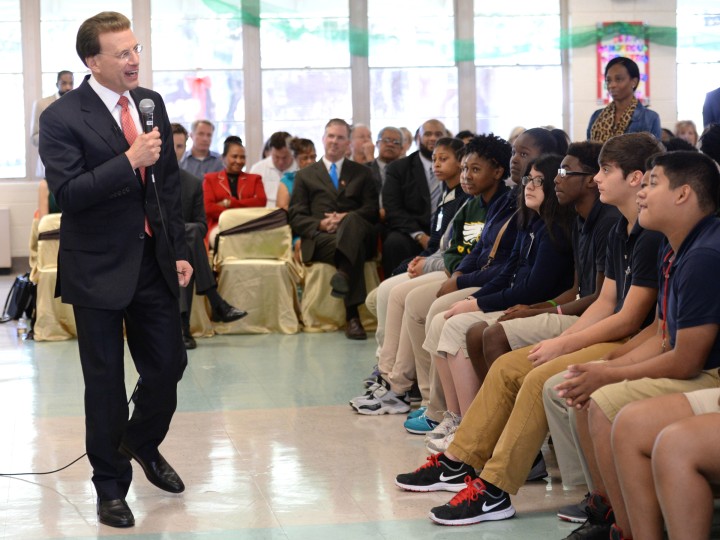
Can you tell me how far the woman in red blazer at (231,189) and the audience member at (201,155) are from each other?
3.19 ft

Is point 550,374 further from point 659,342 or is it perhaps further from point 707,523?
point 707,523

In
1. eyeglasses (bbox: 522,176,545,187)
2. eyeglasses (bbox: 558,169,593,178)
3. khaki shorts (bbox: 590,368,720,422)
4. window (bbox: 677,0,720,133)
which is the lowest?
khaki shorts (bbox: 590,368,720,422)

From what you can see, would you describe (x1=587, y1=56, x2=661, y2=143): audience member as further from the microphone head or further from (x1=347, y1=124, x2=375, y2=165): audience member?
(x1=347, y1=124, x2=375, y2=165): audience member

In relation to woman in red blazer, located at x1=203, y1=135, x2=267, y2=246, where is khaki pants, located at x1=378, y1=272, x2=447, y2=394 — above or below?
below

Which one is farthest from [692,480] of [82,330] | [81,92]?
[81,92]

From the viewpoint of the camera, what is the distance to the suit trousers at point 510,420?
10.6ft

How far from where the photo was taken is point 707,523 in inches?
95.3

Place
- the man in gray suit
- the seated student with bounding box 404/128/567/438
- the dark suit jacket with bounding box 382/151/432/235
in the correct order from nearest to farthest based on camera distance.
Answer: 1. the seated student with bounding box 404/128/567/438
2. the dark suit jacket with bounding box 382/151/432/235
3. the man in gray suit

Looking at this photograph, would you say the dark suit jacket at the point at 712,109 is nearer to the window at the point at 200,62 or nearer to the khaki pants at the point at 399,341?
the khaki pants at the point at 399,341

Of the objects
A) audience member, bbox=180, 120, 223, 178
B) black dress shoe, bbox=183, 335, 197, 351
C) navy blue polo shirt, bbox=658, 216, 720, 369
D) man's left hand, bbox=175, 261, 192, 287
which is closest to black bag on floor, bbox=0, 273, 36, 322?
black dress shoe, bbox=183, 335, 197, 351

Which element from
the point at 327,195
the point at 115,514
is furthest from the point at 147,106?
the point at 327,195

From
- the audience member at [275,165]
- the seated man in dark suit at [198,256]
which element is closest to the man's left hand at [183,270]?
the seated man in dark suit at [198,256]

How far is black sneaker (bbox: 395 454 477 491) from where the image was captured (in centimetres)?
358

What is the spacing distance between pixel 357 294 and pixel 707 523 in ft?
16.6
